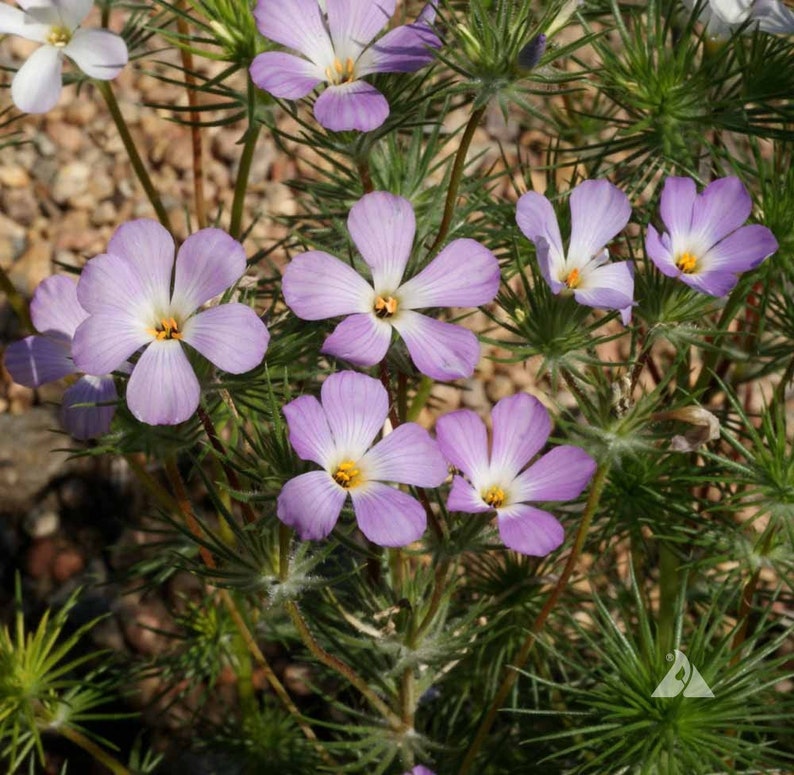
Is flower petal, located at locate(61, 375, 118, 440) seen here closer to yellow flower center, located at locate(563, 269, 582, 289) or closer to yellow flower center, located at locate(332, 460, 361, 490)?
yellow flower center, located at locate(332, 460, 361, 490)

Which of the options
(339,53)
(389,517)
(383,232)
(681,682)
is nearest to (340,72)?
(339,53)

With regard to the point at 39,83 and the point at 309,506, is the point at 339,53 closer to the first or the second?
the point at 39,83

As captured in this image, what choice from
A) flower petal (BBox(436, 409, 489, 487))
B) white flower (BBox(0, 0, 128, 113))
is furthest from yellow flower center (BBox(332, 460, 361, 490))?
white flower (BBox(0, 0, 128, 113))

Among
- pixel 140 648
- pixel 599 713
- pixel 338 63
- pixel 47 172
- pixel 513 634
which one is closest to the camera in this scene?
pixel 338 63

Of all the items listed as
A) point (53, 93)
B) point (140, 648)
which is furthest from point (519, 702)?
point (53, 93)

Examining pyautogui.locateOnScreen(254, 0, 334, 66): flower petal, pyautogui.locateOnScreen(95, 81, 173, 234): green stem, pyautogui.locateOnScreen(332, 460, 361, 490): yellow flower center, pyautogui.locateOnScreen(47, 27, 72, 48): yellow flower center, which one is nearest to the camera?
pyautogui.locateOnScreen(332, 460, 361, 490): yellow flower center

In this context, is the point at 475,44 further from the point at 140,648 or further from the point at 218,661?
the point at 140,648
